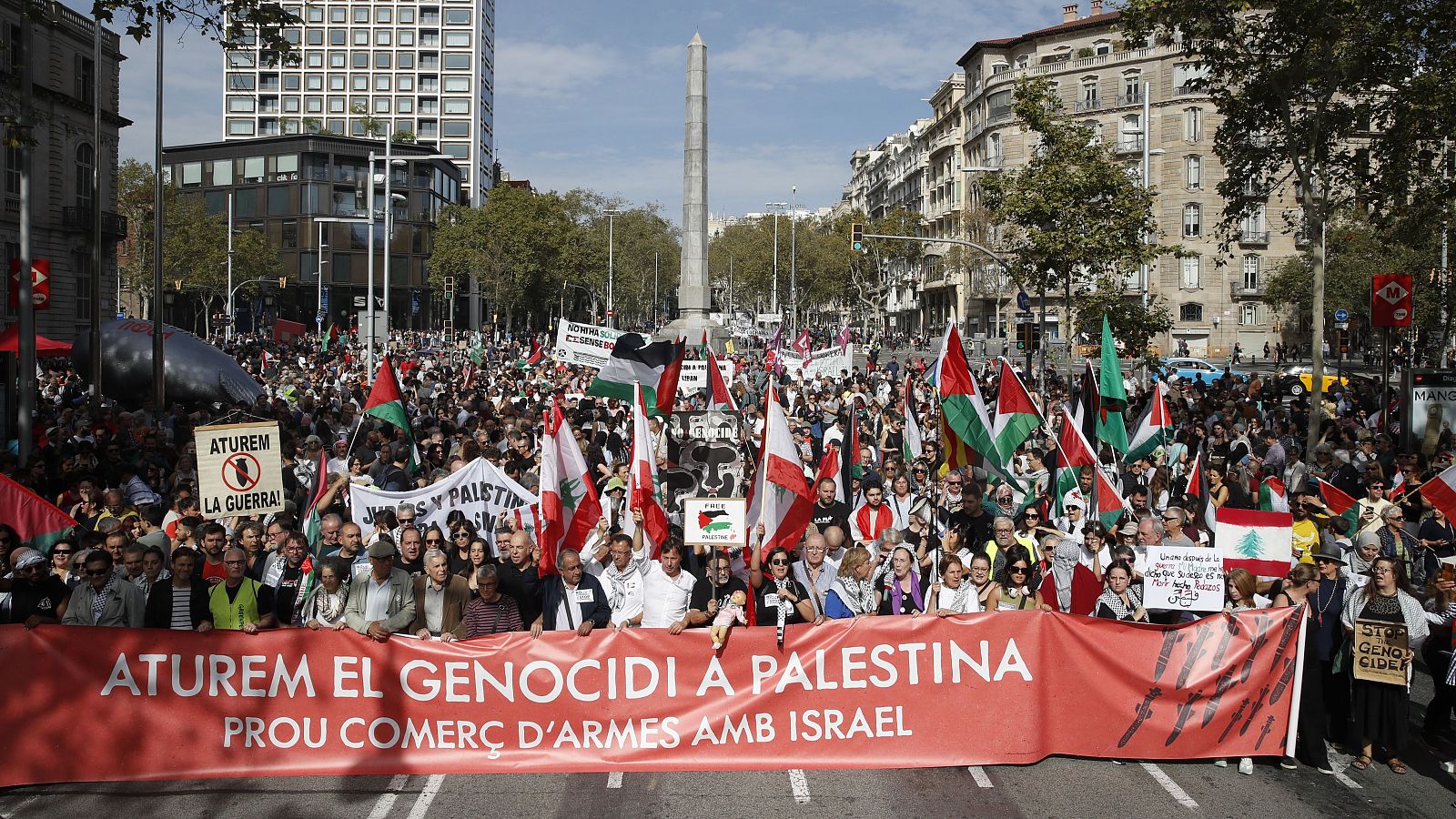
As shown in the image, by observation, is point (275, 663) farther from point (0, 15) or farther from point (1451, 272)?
point (1451, 272)

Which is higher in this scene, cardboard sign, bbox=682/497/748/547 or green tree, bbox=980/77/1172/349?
green tree, bbox=980/77/1172/349

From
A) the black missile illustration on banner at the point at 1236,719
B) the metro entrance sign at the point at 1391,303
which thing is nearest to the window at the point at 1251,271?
the metro entrance sign at the point at 1391,303

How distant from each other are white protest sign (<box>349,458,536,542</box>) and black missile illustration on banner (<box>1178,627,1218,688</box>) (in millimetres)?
5753

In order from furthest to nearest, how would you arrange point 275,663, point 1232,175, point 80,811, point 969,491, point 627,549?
point 1232,175 → point 969,491 → point 627,549 → point 275,663 → point 80,811

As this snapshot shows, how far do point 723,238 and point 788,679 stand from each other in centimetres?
12513

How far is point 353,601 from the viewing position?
310 inches

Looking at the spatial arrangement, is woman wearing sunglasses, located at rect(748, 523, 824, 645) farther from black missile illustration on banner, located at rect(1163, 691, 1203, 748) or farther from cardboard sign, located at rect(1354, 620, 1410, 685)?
cardboard sign, located at rect(1354, 620, 1410, 685)

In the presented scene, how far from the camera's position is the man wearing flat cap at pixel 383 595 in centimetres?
784

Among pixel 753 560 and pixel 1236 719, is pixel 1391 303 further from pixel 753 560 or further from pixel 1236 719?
pixel 753 560

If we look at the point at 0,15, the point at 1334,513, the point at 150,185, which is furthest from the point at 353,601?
the point at 150,185

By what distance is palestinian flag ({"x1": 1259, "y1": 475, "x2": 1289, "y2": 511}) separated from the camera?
11695 mm

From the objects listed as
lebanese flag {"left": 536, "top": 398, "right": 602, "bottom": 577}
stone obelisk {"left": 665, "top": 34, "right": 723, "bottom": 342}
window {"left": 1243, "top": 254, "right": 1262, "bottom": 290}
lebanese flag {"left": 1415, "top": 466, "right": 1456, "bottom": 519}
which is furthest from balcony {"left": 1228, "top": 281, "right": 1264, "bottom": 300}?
lebanese flag {"left": 536, "top": 398, "right": 602, "bottom": 577}

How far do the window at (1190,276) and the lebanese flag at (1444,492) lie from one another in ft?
199

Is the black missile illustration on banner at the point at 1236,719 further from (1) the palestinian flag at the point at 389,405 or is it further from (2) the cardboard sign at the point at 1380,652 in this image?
(1) the palestinian flag at the point at 389,405
